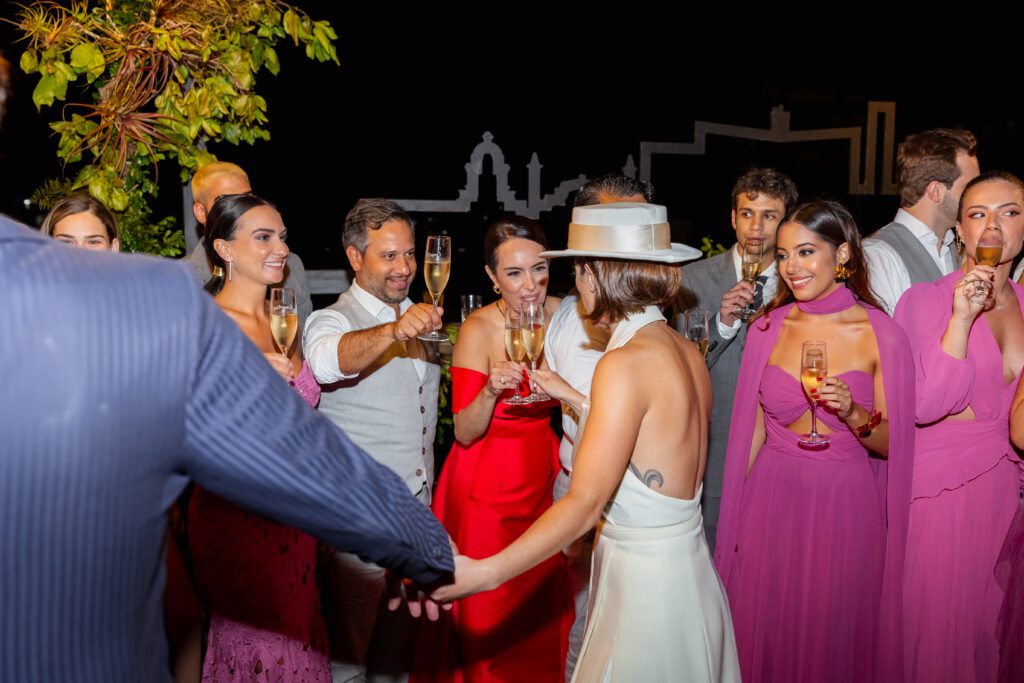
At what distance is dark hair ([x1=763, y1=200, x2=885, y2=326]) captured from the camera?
3.10 m

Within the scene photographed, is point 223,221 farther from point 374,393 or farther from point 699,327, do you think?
point 699,327

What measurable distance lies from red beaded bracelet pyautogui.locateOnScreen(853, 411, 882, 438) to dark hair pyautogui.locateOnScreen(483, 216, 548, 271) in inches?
50.6

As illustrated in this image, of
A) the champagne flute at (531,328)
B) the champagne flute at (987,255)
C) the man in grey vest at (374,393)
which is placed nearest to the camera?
the champagne flute at (531,328)

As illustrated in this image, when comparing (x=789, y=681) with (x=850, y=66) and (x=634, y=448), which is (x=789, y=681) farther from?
(x=850, y=66)

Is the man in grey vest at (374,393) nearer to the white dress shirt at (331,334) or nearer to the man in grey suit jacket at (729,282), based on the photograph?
the white dress shirt at (331,334)

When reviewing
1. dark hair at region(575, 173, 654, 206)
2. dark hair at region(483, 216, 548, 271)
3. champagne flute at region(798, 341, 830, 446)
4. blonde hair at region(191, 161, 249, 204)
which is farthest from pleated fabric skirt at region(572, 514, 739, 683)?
blonde hair at region(191, 161, 249, 204)

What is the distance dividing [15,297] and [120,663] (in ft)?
1.65

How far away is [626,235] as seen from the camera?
225 centimetres

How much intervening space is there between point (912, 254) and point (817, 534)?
1.45 meters

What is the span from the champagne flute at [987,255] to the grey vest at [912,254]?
2.33 ft

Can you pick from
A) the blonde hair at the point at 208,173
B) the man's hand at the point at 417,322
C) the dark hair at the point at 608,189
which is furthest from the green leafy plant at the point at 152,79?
the man's hand at the point at 417,322

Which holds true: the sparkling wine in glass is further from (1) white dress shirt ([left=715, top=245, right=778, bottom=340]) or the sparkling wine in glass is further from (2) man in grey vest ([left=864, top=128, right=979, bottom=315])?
(2) man in grey vest ([left=864, top=128, right=979, bottom=315])

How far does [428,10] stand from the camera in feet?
20.5

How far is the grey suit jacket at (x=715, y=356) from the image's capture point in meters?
3.93
